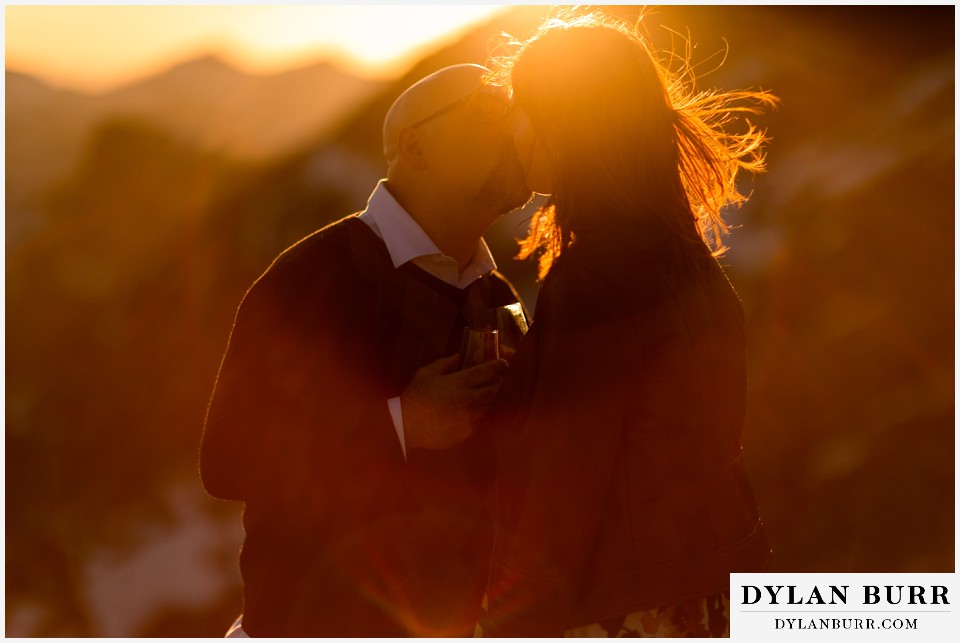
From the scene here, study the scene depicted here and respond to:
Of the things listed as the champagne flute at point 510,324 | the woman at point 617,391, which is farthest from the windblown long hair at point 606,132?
the champagne flute at point 510,324

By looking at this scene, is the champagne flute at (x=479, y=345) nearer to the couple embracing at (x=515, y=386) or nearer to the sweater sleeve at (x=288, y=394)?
the couple embracing at (x=515, y=386)

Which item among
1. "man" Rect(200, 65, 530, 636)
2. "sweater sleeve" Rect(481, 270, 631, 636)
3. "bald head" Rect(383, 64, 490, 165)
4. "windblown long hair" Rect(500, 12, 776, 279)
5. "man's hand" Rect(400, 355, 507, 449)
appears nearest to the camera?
"sweater sleeve" Rect(481, 270, 631, 636)

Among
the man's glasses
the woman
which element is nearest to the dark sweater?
the man's glasses

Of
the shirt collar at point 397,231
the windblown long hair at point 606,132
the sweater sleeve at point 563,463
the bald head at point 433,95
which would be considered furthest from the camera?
the bald head at point 433,95

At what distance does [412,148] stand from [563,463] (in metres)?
2.03

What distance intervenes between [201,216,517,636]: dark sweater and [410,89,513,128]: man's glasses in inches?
28.1

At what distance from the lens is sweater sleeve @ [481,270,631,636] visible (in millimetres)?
2334

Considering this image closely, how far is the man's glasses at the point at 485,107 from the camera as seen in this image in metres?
3.88

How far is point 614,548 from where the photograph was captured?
243 cm

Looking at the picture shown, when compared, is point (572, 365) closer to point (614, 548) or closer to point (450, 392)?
point (614, 548)

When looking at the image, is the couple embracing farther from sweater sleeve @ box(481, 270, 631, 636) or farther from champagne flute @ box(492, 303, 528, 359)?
champagne flute @ box(492, 303, 528, 359)

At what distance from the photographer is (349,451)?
3.61m

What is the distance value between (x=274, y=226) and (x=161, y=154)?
514cm

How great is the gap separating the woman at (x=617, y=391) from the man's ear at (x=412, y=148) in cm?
132
